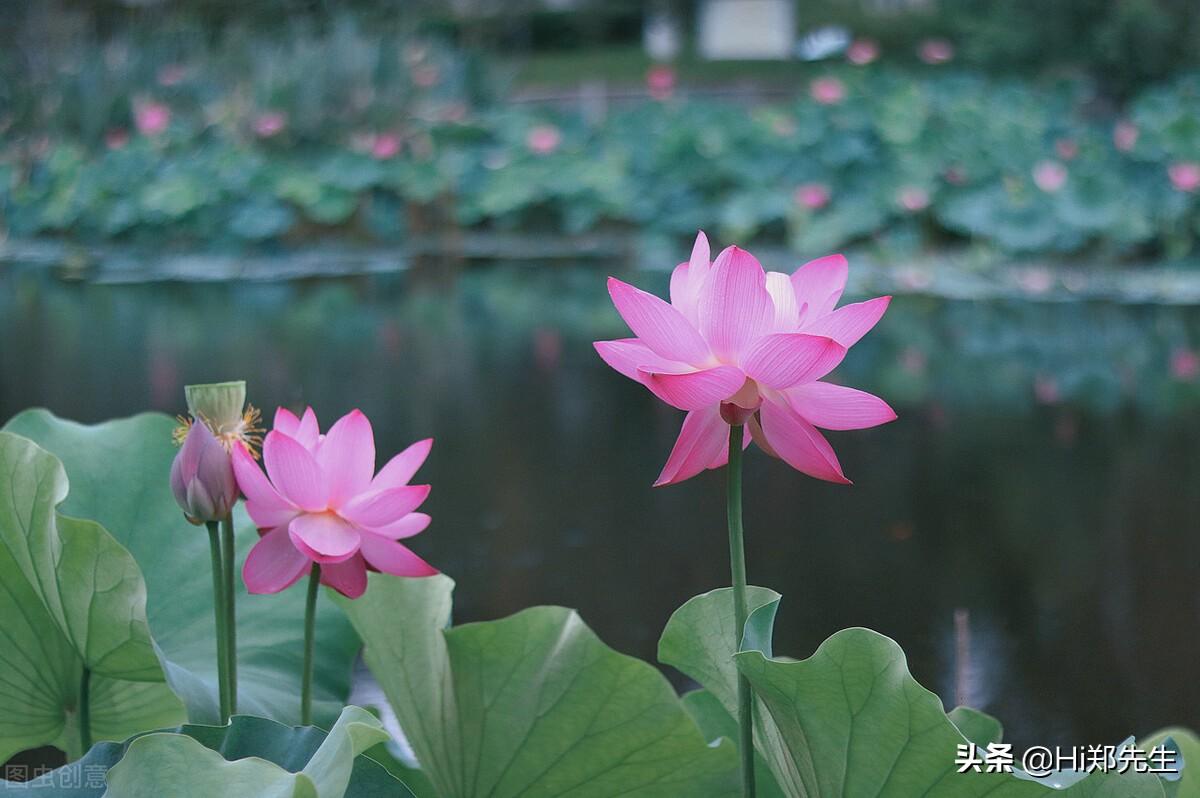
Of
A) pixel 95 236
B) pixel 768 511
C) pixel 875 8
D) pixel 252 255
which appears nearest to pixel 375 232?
pixel 252 255

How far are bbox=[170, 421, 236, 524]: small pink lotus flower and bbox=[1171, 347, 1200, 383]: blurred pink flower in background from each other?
9.49 ft

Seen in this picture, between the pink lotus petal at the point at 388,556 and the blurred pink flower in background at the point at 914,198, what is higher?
the pink lotus petal at the point at 388,556

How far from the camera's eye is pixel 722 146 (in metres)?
5.48

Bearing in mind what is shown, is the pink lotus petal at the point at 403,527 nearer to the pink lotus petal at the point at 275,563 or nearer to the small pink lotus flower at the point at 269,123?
the pink lotus petal at the point at 275,563

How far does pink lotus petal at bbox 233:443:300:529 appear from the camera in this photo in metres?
0.56

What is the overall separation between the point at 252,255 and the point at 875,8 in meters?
9.57

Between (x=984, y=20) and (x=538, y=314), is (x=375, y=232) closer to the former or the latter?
(x=538, y=314)

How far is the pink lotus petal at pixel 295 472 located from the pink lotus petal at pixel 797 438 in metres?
0.18

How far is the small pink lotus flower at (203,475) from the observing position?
55cm

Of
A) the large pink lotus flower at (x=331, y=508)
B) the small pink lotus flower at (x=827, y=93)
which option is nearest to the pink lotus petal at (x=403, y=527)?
the large pink lotus flower at (x=331, y=508)

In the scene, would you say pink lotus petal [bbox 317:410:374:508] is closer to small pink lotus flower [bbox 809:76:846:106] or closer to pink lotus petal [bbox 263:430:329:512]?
pink lotus petal [bbox 263:430:329:512]

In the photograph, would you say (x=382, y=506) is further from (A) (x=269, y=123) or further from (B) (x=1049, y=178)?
(A) (x=269, y=123)

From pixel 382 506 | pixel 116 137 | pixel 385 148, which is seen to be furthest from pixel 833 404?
pixel 116 137

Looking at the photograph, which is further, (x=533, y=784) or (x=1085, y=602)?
(x=1085, y=602)
